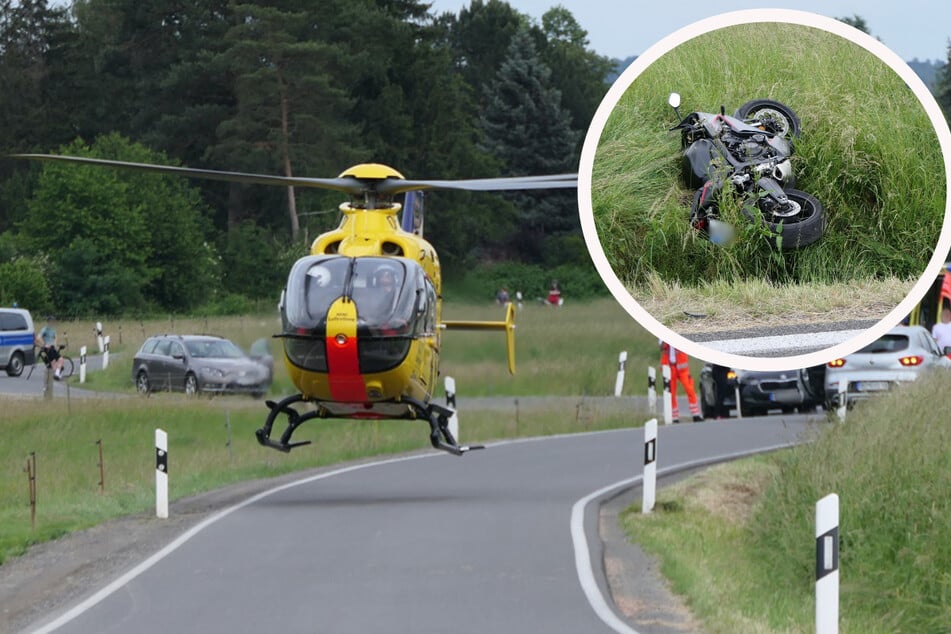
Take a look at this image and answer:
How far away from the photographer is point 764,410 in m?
33.1

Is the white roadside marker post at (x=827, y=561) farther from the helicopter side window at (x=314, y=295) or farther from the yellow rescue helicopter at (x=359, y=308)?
the helicopter side window at (x=314, y=295)

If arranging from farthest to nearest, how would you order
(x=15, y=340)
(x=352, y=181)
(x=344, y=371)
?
1. (x=15, y=340)
2. (x=344, y=371)
3. (x=352, y=181)

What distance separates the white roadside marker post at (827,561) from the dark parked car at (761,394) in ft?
51.3

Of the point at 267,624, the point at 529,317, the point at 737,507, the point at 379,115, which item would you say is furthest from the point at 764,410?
the point at 379,115

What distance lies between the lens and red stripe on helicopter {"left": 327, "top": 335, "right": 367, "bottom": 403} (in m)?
14.6

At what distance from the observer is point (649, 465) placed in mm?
17875

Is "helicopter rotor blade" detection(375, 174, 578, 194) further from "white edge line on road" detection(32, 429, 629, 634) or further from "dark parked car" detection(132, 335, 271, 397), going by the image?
"dark parked car" detection(132, 335, 271, 397)

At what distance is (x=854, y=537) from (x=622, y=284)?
13917 millimetres

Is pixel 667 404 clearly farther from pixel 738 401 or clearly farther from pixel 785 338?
pixel 785 338

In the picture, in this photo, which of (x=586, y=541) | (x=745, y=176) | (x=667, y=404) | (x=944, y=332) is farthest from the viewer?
(x=667, y=404)

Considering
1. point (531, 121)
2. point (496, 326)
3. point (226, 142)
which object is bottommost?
point (496, 326)

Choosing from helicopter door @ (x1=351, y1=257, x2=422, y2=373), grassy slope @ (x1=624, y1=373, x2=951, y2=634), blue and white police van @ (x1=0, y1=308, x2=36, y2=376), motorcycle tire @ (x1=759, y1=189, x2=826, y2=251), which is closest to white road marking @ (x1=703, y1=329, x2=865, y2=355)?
motorcycle tire @ (x1=759, y1=189, x2=826, y2=251)

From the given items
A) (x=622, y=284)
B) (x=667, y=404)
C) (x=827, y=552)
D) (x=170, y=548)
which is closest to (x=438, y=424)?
(x=170, y=548)

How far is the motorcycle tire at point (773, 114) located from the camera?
5.67ft
